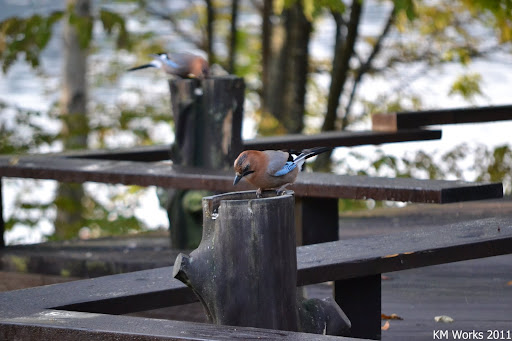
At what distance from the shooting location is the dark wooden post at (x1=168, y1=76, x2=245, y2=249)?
550cm

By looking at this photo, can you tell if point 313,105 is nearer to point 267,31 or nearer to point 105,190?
point 267,31

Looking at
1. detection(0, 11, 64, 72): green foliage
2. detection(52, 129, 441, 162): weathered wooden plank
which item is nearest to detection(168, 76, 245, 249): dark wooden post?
detection(52, 129, 441, 162): weathered wooden plank

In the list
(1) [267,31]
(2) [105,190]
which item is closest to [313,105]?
(1) [267,31]

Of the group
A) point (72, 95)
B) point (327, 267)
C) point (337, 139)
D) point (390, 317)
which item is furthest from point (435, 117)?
point (72, 95)

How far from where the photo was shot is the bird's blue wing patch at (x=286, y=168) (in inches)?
147

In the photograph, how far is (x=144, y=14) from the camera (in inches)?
487

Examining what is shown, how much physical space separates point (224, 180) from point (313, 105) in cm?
859

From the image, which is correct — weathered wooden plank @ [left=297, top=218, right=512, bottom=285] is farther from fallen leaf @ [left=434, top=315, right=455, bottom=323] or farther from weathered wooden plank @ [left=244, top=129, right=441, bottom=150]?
weathered wooden plank @ [left=244, top=129, right=441, bottom=150]

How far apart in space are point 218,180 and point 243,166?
123 cm

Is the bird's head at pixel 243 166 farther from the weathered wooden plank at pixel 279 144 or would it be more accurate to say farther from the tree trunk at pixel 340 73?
the tree trunk at pixel 340 73

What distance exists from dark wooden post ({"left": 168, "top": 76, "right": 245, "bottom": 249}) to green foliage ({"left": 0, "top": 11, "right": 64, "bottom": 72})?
3.15m

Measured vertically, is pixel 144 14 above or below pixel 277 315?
above

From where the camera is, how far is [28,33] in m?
8.61

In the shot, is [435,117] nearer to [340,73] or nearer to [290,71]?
[340,73]
